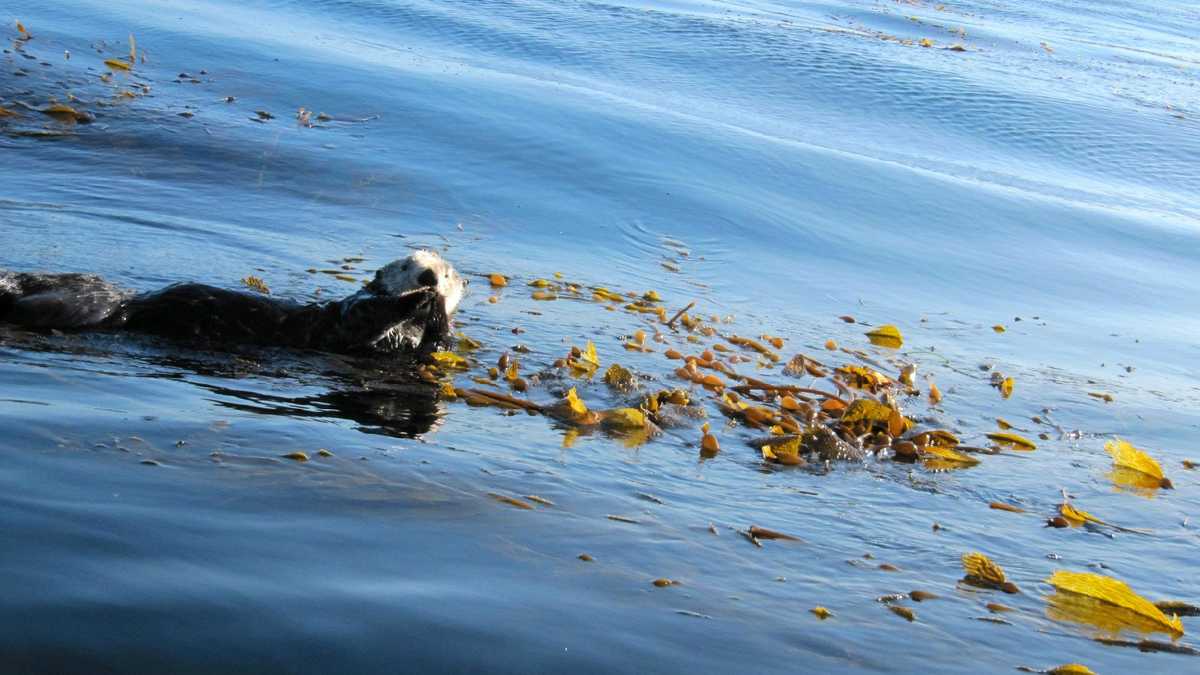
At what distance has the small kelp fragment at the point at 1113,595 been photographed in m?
3.06

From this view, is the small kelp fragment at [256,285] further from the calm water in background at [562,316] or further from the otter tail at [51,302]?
the otter tail at [51,302]

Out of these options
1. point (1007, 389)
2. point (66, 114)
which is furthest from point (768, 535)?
point (66, 114)

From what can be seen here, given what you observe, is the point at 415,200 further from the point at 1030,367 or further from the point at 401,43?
the point at 401,43

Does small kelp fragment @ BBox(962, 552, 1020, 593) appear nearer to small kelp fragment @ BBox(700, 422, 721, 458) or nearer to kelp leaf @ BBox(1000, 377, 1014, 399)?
small kelp fragment @ BBox(700, 422, 721, 458)

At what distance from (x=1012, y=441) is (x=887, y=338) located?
4.57ft

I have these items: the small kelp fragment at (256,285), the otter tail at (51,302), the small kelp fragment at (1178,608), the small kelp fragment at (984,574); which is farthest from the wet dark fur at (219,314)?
the small kelp fragment at (1178,608)

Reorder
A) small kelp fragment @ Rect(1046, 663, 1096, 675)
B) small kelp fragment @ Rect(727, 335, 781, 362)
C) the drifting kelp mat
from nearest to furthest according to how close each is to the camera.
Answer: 1. small kelp fragment @ Rect(1046, 663, 1096, 675)
2. the drifting kelp mat
3. small kelp fragment @ Rect(727, 335, 781, 362)

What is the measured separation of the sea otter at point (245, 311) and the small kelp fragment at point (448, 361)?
0.11 meters

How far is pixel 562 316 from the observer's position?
18.9ft

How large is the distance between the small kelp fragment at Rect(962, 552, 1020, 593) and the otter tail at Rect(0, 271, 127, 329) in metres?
3.04

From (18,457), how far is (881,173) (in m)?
8.72

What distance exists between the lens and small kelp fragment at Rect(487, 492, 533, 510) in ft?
10.6

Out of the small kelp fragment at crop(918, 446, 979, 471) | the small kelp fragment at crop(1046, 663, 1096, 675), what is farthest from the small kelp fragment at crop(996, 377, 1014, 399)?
the small kelp fragment at crop(1046, 663, 1096, 675)

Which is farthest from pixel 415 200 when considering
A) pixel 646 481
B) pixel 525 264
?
pixel 646 481
